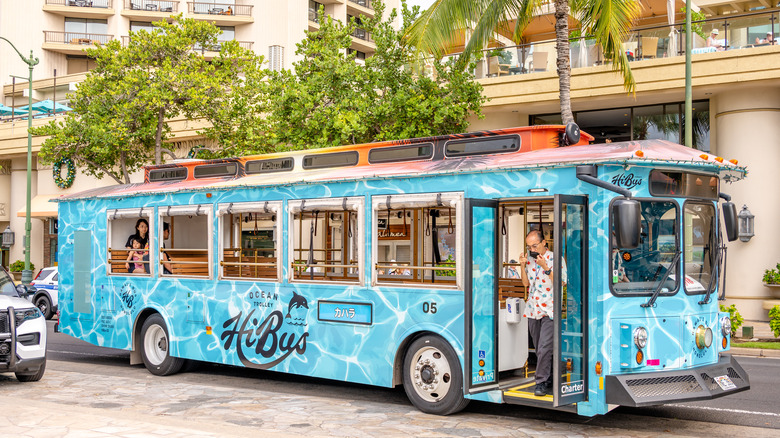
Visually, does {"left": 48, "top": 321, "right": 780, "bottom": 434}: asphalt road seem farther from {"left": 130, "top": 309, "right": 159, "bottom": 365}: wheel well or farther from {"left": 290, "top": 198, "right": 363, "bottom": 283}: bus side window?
{"left": 290, "top": 198, "right": 363, "bottom": 283}: bus side window

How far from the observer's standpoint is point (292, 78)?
71.3 feet

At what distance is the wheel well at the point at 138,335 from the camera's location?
508 inches

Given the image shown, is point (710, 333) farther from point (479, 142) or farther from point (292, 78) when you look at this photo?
point (292, 78)

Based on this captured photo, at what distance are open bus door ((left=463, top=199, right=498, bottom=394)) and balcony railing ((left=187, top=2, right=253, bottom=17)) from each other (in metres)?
47.1

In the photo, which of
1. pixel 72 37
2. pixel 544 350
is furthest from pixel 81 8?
pixel 544 350

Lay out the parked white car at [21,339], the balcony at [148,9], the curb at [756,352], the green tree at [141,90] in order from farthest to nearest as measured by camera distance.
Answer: the balcony at [148,9], the green tree at [141,90], the curb at [756,352], the parked white car at [21,339]

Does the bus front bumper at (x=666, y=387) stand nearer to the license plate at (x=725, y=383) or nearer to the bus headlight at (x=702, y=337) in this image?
the license plate at (x=725, y=383)

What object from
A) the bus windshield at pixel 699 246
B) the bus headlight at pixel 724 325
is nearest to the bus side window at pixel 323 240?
the bus windshield at pixel 699 246

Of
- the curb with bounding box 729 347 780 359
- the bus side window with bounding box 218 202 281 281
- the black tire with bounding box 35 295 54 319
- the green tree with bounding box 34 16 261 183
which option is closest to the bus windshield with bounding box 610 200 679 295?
the bus side window with bounding box 218 202 281 281

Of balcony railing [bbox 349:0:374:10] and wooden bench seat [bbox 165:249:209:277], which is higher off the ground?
balcony railing [bbox 349:0:374:10]

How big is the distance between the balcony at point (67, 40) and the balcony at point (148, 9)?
7.33 feet

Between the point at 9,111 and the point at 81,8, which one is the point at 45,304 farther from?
the point at 81,8

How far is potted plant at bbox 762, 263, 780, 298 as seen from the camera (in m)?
21.4

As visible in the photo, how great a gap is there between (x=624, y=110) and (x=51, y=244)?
29.7 metres
